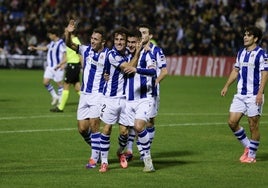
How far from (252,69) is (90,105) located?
2.98 meters

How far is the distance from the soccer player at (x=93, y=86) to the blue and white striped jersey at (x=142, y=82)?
588mm

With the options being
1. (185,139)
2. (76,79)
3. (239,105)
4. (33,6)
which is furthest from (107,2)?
(239,105)

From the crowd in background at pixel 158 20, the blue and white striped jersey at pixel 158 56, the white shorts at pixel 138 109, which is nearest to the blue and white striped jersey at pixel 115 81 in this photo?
the white shorts at pixel 138 109

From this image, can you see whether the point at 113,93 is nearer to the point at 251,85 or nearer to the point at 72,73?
the point at 251,85

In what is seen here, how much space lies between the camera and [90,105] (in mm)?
13258

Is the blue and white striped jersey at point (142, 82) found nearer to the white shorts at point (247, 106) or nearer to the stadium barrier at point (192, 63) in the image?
the white shorts at point (247, 106)

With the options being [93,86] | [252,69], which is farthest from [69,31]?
[252,69]

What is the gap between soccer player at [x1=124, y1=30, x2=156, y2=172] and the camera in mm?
12469

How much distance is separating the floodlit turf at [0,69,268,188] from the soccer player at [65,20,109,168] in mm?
573

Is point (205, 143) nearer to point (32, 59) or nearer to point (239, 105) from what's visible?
point (239, 105)

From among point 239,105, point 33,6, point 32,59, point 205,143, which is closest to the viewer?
point 239,105

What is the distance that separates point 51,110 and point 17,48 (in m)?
25.1

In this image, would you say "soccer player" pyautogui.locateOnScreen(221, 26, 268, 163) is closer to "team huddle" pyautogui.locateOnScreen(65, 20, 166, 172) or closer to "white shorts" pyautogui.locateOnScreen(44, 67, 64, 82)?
"team huddle" pyautogui.locateOnScreen(65, 20, 166, 172)

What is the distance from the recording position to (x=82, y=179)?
11.8m
